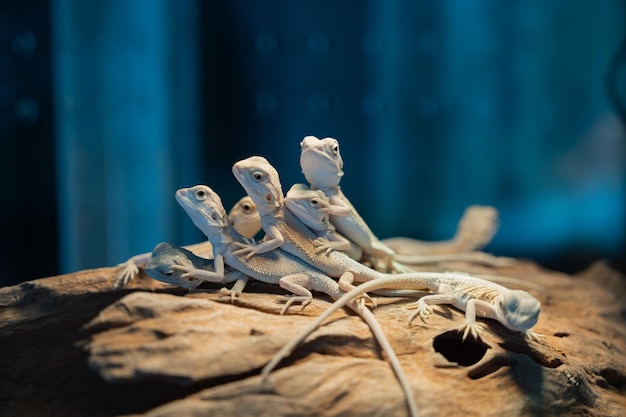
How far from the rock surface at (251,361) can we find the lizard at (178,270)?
0.10 m

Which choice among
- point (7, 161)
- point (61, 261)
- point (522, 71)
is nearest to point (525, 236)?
point (522, 71)

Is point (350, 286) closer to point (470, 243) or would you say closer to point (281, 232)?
point (281, 232)

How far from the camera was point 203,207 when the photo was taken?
378cm

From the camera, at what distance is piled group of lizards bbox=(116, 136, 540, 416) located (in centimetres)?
361

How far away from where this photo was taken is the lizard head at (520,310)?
3.27 m

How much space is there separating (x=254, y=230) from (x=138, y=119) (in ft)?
8.58

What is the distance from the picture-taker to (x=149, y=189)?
621 cm

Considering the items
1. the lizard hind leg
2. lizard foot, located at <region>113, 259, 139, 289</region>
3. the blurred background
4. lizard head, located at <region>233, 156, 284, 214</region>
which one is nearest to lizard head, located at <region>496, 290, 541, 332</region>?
the lizard hind leg

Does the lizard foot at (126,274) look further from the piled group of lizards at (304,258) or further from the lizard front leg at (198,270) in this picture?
the lizard front leg at (198,270)

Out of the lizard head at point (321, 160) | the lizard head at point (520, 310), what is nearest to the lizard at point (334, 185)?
the lizard head at point (321, 160)

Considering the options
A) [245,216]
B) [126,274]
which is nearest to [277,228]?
[245,216]

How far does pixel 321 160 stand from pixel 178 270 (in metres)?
1.41

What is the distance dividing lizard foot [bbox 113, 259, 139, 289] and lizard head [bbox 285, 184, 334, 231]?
1.30 metres

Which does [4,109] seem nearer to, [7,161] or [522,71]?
[7,161]
